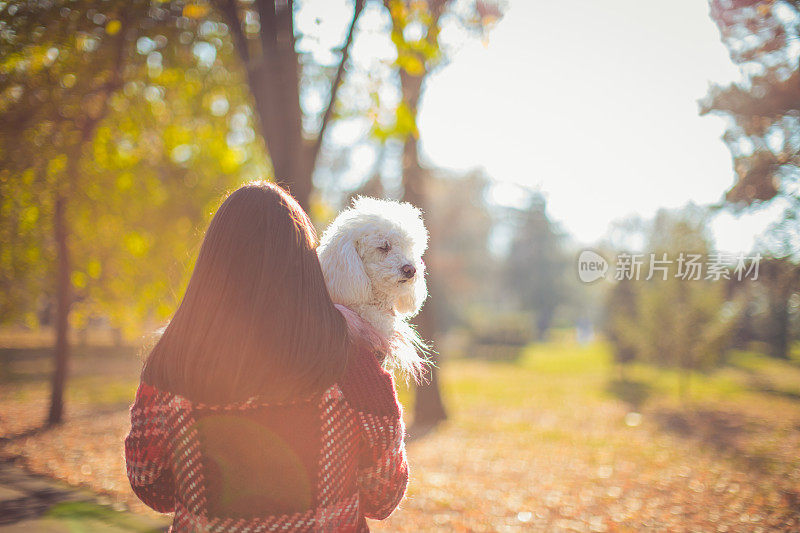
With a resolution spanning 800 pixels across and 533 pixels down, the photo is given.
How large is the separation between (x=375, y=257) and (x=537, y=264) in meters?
50.1


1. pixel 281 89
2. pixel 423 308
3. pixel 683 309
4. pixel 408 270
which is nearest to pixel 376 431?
pixel 408 270

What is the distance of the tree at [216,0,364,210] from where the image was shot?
4.89 meters

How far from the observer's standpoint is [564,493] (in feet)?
23.9

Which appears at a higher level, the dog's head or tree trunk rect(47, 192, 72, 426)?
the dog's head

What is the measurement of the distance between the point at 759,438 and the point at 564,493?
8.08 m

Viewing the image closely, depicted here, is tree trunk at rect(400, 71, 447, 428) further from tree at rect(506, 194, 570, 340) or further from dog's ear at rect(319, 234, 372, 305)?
tree at rect(506, 194, 570, 340)

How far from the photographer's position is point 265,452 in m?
1.45

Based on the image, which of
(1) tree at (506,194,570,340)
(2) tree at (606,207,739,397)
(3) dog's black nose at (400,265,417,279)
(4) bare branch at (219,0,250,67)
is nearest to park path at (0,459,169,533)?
(3) dog's black nose at (400,265,417,279)

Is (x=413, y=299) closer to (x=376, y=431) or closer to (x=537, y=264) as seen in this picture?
(x=376, y=431)

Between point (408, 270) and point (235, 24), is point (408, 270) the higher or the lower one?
the lower one

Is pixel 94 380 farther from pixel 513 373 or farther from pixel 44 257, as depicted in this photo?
pixel 513 373

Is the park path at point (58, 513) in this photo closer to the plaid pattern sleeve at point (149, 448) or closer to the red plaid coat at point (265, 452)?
the plaid pattern sleeve at point (149, 448)

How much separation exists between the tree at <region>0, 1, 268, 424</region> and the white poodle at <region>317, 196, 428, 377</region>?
2.92 metres

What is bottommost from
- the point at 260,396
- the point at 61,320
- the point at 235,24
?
the point at 61,320
